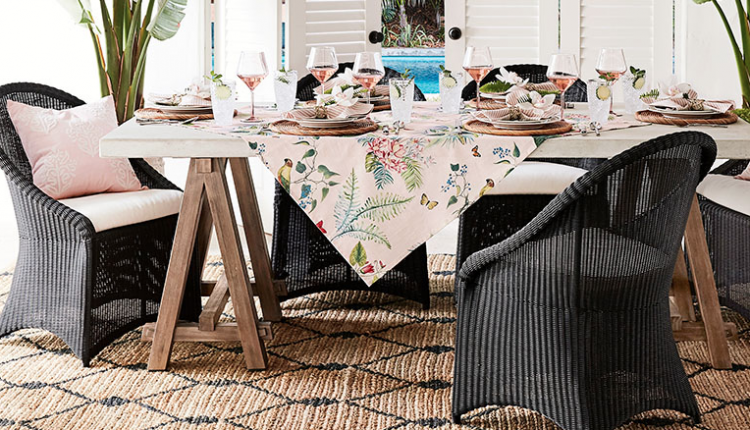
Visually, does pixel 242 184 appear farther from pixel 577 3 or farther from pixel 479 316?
pixel 577 3

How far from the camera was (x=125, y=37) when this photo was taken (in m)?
4.04

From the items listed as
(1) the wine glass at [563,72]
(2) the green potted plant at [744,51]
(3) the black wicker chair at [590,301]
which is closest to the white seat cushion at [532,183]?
(1) the wine glass at [563,72]

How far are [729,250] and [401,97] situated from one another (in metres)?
1.22

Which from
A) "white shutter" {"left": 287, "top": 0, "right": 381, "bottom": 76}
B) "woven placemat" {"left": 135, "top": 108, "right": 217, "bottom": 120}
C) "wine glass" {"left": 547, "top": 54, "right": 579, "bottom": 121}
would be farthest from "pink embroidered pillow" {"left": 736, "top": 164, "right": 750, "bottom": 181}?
"white shutter" {"left": 287, "top": 0, "right": 381, "bottom": 76}

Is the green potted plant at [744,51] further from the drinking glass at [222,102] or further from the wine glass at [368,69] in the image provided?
the drinking glass at [222,102]

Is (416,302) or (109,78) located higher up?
(109,78)

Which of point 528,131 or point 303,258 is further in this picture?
point 303,258

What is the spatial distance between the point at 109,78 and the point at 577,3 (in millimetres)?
2352

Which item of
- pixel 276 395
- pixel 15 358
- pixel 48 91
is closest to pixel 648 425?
pixel 276 395

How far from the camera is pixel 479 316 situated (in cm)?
217

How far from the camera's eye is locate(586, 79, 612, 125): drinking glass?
2508 mm

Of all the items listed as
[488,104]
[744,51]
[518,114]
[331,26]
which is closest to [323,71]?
[488,104]

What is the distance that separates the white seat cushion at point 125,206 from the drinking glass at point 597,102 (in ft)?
4.55

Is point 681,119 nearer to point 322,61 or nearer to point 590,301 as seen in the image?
point 590,301
